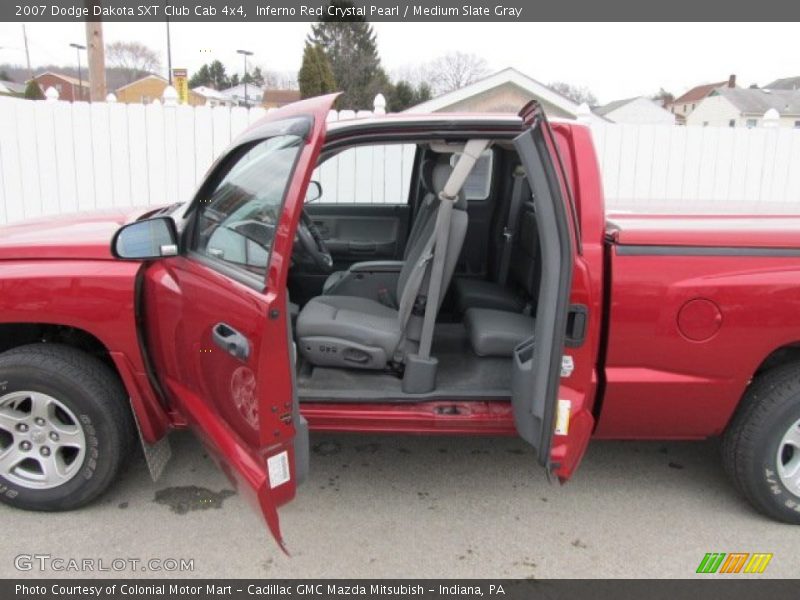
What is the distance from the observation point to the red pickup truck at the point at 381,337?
2.38 m

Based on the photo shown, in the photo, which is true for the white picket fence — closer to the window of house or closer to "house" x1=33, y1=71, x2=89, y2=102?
the window of house

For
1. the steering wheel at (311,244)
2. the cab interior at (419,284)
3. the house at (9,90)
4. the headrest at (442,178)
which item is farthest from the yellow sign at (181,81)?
the house at (9,90)

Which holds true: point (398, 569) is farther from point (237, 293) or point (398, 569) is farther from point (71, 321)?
point (71, 321)

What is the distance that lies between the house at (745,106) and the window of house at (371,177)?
159 ft

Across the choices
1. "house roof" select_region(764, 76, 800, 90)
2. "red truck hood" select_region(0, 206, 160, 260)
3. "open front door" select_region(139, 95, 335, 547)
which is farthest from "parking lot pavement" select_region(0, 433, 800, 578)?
"house roof" select_region(764, 76, 800, 90)

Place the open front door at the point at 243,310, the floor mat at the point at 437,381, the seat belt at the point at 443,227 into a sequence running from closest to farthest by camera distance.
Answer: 1. the open front door at the point at 243,310
2. the seat belt at the point at 443,227
3. the floor mat at the point at 437,381

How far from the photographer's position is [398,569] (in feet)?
8.57

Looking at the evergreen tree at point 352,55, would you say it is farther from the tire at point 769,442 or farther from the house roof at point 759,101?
the tire at point 769,442

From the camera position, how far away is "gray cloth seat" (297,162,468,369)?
301 cm

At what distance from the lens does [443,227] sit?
2.88 m

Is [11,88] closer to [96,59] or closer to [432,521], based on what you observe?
[96,59]

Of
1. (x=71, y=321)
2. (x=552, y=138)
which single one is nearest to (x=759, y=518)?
(x=552, y=138)

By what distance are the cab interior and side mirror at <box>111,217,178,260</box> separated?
2.67ft

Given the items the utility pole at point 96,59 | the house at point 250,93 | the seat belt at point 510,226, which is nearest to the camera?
the seat belt at point 510,226
